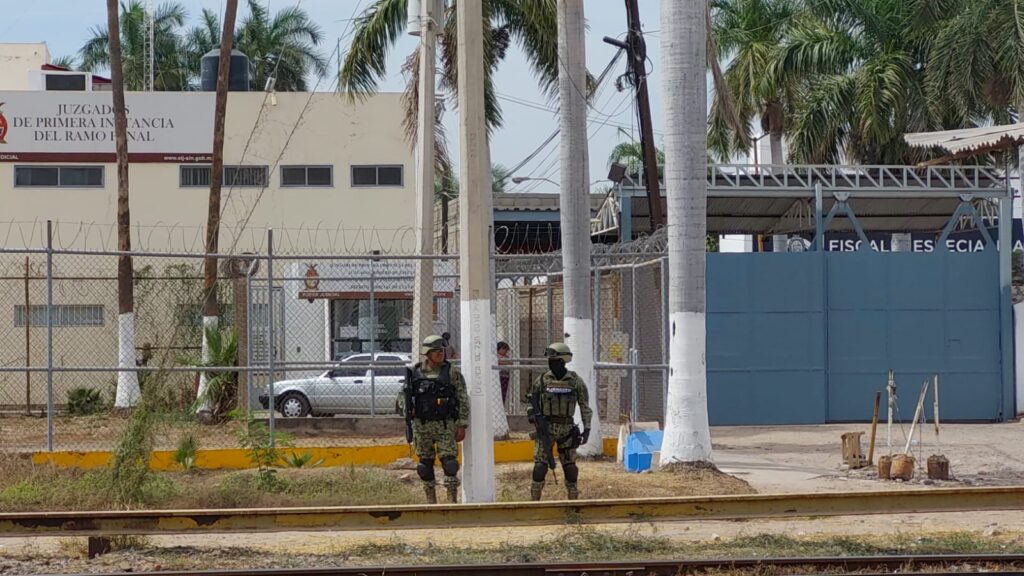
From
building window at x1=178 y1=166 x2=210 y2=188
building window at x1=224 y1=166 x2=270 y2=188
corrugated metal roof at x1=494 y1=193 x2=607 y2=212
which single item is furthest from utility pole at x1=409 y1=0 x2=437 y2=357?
corrugated metal roof at x1=494 y1=193 x2=607 y2=212

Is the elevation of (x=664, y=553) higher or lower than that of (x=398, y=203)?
lower

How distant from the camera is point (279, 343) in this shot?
2191 centimetres

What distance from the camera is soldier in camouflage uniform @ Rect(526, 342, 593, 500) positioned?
37.6 ft

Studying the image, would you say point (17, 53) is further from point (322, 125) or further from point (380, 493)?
point (380, 493)

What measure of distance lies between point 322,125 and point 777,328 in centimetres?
1343

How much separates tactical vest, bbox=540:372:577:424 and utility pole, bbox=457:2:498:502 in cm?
54

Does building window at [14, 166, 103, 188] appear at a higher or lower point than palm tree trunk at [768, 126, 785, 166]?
lower

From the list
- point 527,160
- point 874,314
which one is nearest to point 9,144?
point 527,160

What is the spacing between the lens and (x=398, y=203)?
98.3 feet

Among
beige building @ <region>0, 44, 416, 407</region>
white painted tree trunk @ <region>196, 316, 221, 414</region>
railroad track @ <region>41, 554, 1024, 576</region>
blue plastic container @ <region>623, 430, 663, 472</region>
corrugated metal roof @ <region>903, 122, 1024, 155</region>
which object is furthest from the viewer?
beige building @ <region>0, 44, 416, 407</region>

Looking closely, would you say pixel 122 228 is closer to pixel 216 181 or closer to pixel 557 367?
pixel 216 181

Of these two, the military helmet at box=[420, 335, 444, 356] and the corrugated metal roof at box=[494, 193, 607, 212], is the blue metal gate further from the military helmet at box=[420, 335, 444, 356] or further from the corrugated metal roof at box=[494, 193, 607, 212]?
the corrugated metal roof at box=[494, 193, 607, 212]

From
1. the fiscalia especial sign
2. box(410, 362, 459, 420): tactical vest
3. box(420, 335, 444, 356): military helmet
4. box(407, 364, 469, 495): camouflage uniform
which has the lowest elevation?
box(407, 364, 469, 495): camouflage uniform

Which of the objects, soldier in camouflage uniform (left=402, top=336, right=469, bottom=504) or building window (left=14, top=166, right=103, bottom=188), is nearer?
soldier in camouflage uniform (left=402, top=336, right=469, bottom=504)
